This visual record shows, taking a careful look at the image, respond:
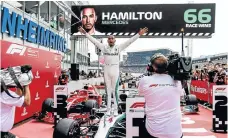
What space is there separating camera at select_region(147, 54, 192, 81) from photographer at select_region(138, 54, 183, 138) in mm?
47

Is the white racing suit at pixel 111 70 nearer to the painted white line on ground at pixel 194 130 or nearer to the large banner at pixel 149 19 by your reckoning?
the painted white line on ground at pixel 194 130

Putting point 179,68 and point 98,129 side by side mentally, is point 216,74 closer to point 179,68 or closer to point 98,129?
point 98,129

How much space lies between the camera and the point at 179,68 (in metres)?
2.85

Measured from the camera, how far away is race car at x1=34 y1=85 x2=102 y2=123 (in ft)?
21.5

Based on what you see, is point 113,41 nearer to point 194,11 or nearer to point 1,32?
point 1,32

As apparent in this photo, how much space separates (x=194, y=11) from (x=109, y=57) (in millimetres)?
11157

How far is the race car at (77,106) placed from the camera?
6.54 m

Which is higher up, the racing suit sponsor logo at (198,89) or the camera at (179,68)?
the camera at (179,68)

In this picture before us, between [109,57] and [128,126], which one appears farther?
[109,57]

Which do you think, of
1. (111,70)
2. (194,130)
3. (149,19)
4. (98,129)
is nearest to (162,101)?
(98,129)

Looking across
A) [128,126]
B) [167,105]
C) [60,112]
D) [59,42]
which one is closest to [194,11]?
[59,42]

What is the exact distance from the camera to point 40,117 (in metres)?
7.75

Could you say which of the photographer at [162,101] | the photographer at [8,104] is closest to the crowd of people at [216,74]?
the photographer at [162,101]

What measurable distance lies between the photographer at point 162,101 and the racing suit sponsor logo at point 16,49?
445cm
